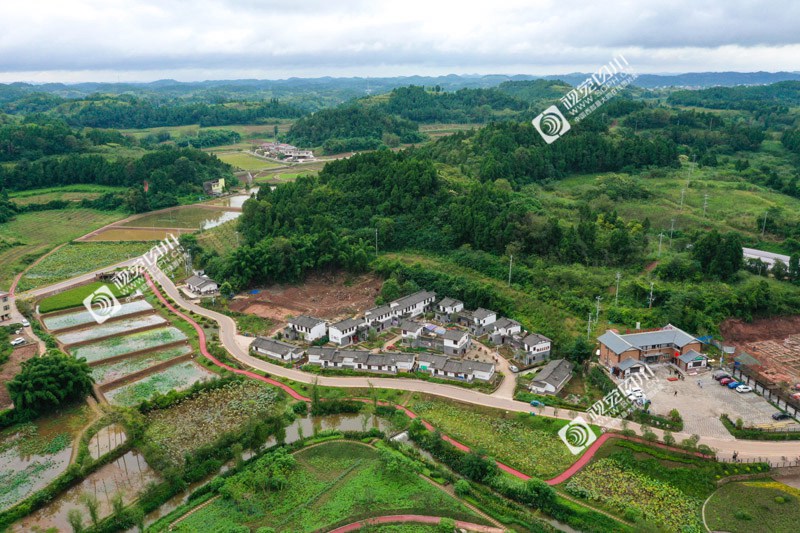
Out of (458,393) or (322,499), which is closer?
(322,499)

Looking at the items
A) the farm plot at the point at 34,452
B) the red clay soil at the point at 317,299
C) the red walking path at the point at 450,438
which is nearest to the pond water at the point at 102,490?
the farm plot at the point at 34,452

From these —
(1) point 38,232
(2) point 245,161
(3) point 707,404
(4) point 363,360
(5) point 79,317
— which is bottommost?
(5) point 79,317

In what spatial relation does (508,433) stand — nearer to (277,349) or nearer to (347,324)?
(347,324)

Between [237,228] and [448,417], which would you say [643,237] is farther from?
[237,228]

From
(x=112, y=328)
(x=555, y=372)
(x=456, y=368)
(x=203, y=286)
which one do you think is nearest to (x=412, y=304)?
(x=456, y=368)

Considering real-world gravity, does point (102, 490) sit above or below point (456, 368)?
below

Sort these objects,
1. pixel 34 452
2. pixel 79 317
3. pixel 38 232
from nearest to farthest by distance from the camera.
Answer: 1. pixel 34 452
2. pixel 79 317
3. pixel 38 232

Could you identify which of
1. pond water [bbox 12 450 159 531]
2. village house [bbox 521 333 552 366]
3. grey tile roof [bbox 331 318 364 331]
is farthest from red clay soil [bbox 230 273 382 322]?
pond water [bbox 12 450 159 531]
